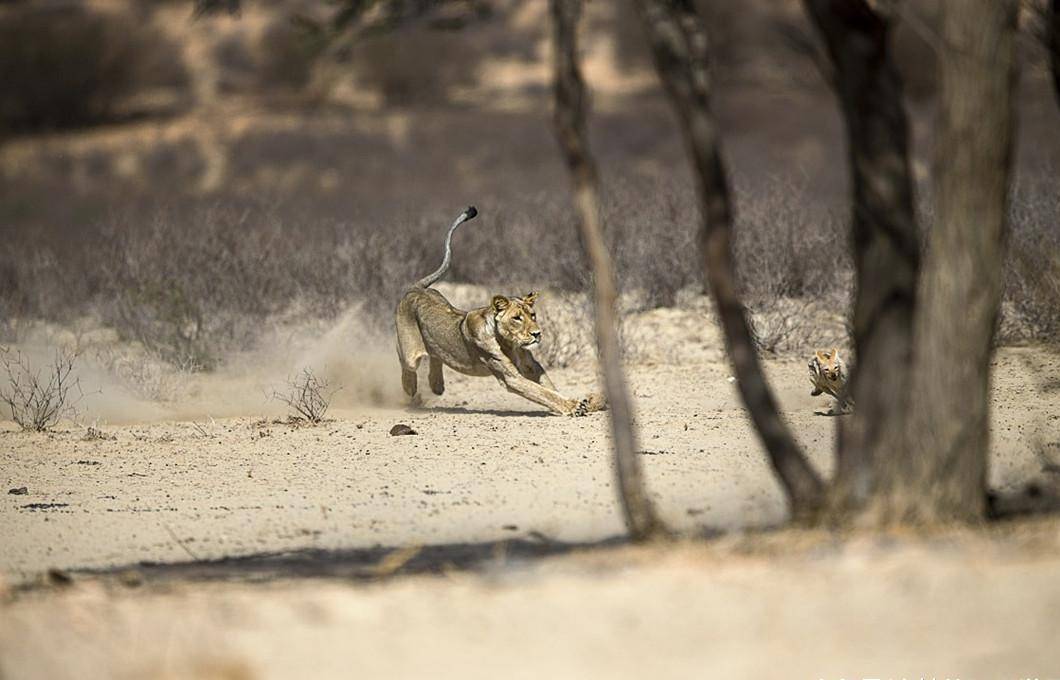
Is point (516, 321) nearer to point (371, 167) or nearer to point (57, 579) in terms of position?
point (57, 579)

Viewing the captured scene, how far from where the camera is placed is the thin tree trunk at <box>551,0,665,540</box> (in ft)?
21.0

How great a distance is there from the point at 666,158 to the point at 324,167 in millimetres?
6295

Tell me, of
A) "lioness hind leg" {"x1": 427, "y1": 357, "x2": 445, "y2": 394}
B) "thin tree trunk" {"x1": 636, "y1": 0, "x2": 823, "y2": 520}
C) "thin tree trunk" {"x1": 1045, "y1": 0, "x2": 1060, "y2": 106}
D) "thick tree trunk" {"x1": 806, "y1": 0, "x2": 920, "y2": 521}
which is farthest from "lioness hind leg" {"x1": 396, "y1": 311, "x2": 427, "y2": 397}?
"thick tree trunk" {"x1": 806, "y1": 0, "x2": 920, "y2": 521}

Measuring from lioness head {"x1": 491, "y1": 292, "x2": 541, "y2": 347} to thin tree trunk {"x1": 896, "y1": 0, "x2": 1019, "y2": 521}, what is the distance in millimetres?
5687

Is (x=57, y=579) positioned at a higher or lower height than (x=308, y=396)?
lower

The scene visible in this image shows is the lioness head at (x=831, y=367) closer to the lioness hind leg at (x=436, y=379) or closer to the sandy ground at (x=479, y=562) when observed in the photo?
the sandy ground at (x=479, y=562)

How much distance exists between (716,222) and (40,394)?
25.3 feet

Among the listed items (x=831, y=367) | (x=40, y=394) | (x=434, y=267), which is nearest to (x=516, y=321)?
(x=831, y=367)

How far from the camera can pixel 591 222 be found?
6.46 metres

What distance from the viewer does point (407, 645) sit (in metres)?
5.21

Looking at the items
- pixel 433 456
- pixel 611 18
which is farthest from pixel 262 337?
pixel 611 18

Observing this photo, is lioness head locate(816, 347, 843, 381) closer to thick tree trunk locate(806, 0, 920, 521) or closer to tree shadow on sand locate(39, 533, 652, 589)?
tree shadow on sand locate(39, 533, 652, 589)

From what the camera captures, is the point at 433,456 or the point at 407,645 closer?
the point at 407,645

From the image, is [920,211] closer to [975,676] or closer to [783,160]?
[783,160]
